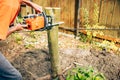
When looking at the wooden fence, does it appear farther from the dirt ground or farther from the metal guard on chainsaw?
the metal guard on chainsaw

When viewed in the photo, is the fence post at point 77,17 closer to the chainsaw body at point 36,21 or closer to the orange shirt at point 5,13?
the chainsaw body at point 36,21

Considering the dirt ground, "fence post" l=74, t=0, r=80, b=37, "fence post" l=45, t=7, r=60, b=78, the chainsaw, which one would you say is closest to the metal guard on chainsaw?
the chainsaw

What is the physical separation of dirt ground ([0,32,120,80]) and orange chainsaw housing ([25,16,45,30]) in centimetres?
138

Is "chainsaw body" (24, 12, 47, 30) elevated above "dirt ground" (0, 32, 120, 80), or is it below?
above

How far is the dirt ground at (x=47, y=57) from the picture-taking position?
417cm

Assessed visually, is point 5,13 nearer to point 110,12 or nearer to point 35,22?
point 35,22

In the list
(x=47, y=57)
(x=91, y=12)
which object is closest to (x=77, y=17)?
(x=91, y=12)

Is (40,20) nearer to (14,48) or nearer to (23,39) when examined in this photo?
(14,48)

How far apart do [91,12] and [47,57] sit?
1.56 meters

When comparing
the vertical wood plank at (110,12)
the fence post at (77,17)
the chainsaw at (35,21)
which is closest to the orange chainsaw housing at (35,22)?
the chainsaw at (35,21)

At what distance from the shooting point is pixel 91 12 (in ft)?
17.4

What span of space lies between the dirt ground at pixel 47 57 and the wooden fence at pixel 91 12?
0.48m

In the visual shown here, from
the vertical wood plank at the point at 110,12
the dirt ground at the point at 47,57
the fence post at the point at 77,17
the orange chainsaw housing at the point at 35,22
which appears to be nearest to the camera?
the orange chainsaw housing at the point at 35,22

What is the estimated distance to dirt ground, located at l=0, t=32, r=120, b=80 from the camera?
4173 millimetres
